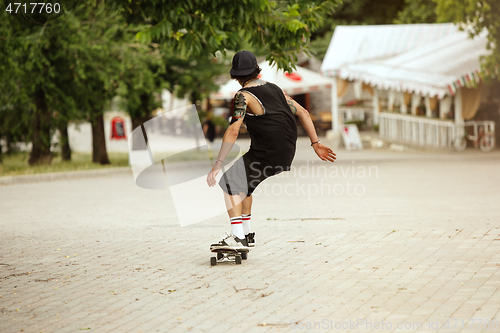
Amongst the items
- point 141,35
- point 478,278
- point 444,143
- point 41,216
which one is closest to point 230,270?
point 478,278

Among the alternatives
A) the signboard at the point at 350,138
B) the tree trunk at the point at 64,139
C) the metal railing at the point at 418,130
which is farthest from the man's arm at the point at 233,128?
the signboard at the point at 350,138

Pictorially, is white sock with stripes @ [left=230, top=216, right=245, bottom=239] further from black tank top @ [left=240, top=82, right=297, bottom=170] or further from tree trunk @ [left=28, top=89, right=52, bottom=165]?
tree trunk @ [left=28, top=89, right=52, bottom=165]

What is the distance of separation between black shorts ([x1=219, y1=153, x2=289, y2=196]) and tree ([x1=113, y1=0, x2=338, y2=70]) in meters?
2.30

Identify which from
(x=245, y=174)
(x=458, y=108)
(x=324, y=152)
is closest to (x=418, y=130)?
(x=458, y=108)

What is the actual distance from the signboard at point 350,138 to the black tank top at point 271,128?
20511mm

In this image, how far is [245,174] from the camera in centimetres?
592

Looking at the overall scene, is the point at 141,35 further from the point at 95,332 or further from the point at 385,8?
the point at 385,8

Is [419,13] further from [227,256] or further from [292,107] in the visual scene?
[227,256]

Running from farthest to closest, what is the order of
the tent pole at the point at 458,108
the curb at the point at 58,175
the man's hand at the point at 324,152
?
the tent pole at the point at 458,108
the curb at the point at 58,175
the man's hand at the point at 324,152

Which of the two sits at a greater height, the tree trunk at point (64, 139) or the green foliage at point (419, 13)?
the green foliage at point (419, 13)

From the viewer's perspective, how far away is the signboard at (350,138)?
26217mm

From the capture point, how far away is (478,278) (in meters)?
5.24

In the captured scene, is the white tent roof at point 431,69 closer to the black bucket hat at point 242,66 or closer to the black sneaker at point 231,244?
the black bucket hat at point 242,66

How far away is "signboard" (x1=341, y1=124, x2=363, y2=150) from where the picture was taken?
26217mm
